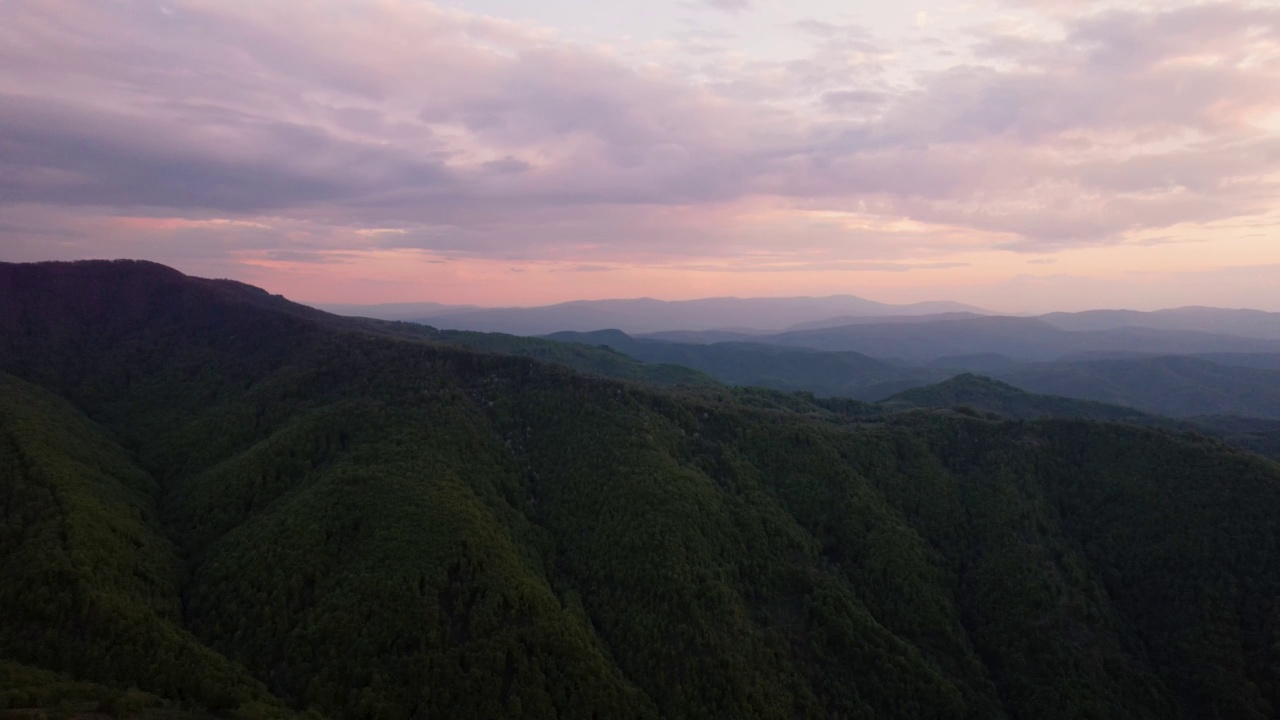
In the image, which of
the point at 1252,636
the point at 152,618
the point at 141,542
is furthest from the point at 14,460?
the point at 1252,636

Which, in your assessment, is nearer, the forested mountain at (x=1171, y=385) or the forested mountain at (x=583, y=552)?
the forested mountain at (x=583, y=552)

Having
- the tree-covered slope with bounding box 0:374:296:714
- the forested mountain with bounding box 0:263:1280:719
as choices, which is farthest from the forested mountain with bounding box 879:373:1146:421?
the tree-covered slope with bounding box 0:374:296:714

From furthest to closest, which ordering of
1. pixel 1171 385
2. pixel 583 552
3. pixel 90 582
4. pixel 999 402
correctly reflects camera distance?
pixel 1171 385 → pixel 999 402 → pixel 583 552 → pixel 90 582

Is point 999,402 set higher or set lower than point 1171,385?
higher

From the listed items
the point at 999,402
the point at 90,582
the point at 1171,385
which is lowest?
the point at 90,582

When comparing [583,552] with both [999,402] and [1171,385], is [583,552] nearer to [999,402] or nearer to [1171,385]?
[999,402]

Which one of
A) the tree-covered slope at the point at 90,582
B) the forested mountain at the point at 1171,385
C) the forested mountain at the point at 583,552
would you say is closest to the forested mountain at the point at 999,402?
the forested mountain at the point at 583,552

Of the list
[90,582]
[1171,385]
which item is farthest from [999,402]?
[90,582]

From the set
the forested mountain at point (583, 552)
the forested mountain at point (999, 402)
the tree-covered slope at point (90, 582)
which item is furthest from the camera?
the forested mountain at point (999, 402)

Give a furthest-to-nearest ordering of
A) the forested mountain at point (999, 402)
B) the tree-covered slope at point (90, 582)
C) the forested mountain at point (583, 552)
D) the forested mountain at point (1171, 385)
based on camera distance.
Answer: the forested mountain at point (1171, 385) → the forested mountain at point (999, 402) → the forested mountain at point (583, 552) → the tree-covered slope at point (90, 582)

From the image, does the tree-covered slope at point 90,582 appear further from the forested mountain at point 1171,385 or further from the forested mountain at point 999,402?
the forested mountain at point 1171,385

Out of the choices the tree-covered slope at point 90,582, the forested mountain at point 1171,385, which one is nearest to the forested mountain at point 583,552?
the tree-covered slope at point 90,582
